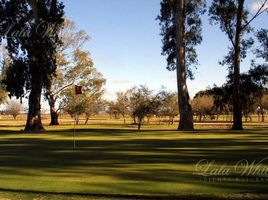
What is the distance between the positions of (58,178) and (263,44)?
1850 inches

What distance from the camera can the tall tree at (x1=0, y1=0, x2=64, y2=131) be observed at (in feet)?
169

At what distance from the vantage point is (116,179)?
47.8 feet

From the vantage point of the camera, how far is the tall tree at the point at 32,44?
51.6 meters

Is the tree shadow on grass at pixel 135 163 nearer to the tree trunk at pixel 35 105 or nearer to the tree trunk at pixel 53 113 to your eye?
the tree trunk at pixel 35 105

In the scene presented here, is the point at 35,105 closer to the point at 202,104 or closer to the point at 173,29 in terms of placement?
the point at 173,29

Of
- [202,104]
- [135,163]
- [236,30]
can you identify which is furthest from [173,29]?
[202,104]

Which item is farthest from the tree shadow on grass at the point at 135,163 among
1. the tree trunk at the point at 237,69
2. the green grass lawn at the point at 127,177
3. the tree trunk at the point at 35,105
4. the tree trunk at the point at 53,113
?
the tree trunk at the point at 53,113

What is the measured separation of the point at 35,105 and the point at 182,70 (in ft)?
47.5

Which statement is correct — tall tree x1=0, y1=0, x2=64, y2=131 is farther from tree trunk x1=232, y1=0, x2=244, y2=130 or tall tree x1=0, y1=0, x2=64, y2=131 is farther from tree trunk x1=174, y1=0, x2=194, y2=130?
tree trunk x1=232, y1=0, x2=244, y2=130

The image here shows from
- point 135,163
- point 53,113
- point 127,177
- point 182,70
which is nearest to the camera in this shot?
point 127,177

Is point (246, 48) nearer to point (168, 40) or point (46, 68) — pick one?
point (168, 40)

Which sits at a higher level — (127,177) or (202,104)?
(202,104)

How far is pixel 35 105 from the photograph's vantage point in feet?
176

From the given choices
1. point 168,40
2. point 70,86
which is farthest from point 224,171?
point 70,86
